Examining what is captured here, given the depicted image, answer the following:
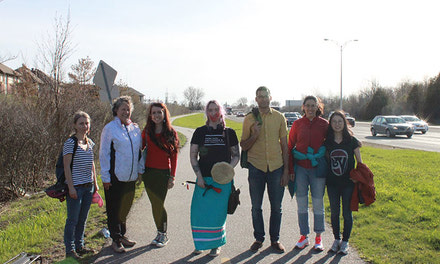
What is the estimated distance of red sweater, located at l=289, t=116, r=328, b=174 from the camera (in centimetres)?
442

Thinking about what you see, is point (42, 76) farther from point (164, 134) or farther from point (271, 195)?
point (271, 195)

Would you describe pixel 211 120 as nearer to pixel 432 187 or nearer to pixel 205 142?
pixel 205 142

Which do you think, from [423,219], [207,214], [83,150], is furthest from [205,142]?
[423,219]

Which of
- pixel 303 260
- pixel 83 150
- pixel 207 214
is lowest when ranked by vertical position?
pixel 303 260

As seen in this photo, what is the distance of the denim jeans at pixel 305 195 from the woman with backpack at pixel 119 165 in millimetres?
2111

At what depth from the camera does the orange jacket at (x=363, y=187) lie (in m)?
4.15

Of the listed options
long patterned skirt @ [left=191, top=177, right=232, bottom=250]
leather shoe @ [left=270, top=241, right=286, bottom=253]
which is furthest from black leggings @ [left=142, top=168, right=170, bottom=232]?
leather shoe @ [left=270, top=241, right=286, bottom=253]

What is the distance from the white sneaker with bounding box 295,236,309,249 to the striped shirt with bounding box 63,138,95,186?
2731mm

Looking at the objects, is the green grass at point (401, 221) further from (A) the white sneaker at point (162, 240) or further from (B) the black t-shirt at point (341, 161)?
(A) the white sneaker at point (162, 240)

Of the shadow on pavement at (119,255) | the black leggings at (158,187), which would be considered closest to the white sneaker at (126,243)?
the shadow on pavement at (119,255)

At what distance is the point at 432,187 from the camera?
24.1 ft

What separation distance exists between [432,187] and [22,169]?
8.98 metres

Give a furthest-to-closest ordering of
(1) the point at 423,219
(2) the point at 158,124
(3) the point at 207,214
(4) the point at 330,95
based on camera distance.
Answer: (4) the point at 330,95 < (1) the point at 423,219 < (2) the point at 158,124 < (3) the point at 207,214

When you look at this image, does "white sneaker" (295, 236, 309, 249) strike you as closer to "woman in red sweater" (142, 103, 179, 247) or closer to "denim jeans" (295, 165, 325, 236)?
"denim jeans" (295, 165, 325, 236)
